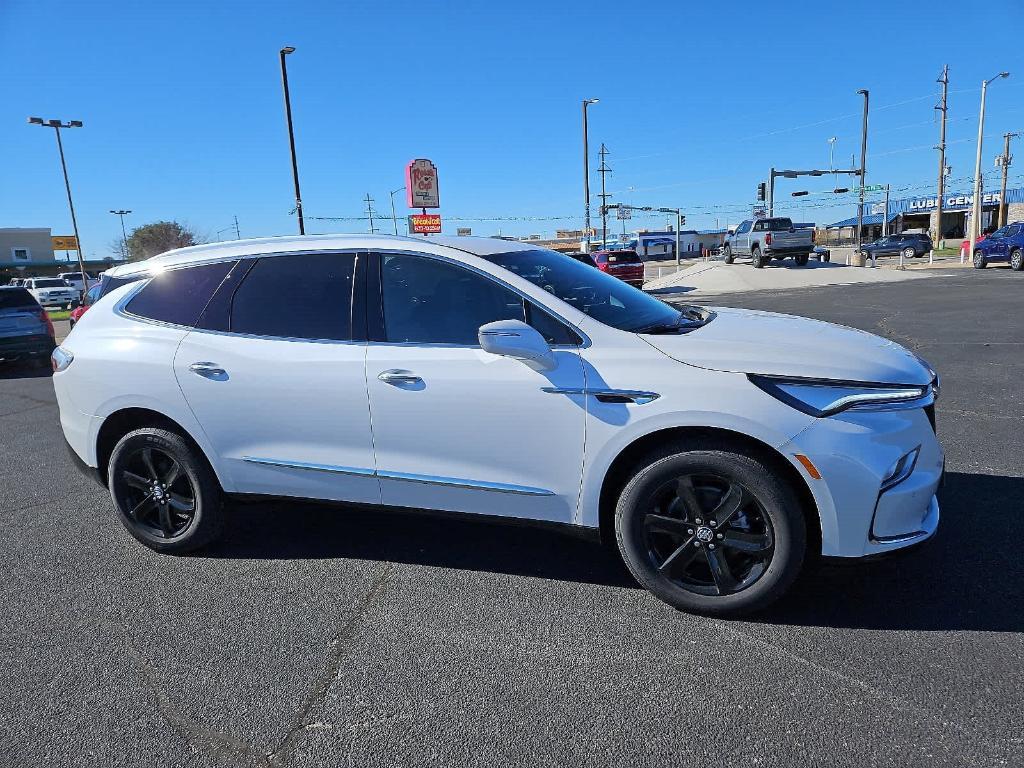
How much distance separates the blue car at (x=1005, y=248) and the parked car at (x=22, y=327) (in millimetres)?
29534

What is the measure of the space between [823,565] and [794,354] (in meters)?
0.90

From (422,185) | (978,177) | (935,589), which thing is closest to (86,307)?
(935,589)

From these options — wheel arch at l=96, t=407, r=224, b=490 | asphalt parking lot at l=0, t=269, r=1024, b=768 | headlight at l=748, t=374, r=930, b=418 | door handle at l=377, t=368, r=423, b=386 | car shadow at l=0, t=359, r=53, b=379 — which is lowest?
car shadow at l=0, t=359, r=53, b=379

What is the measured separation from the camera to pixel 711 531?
3.00m

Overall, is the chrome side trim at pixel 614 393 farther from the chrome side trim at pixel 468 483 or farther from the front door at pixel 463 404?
the chrome side trim at pixel 468 483

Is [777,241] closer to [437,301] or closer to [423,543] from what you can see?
[423,543]

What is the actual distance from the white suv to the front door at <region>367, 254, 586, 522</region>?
0.03 feet

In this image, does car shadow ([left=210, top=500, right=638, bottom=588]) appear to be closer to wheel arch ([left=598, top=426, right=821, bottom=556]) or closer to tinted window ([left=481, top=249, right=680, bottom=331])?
wheel arch ([left=598, top=426, right=821, bottom=556])

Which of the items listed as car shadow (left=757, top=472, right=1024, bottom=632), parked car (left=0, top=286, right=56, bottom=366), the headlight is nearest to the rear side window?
parked car (left=0, top=286, right=56, bottom=366)

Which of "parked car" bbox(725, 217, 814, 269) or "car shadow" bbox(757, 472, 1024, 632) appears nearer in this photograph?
"car shadow" bbox(757, 472, 1024, 632)

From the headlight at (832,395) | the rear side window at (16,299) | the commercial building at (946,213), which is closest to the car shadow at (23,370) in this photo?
the rear side window at (16,299)

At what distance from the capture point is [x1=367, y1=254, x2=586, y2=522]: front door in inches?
123

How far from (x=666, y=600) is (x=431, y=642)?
3.45 ft

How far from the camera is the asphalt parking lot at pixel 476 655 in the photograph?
7.68ft
